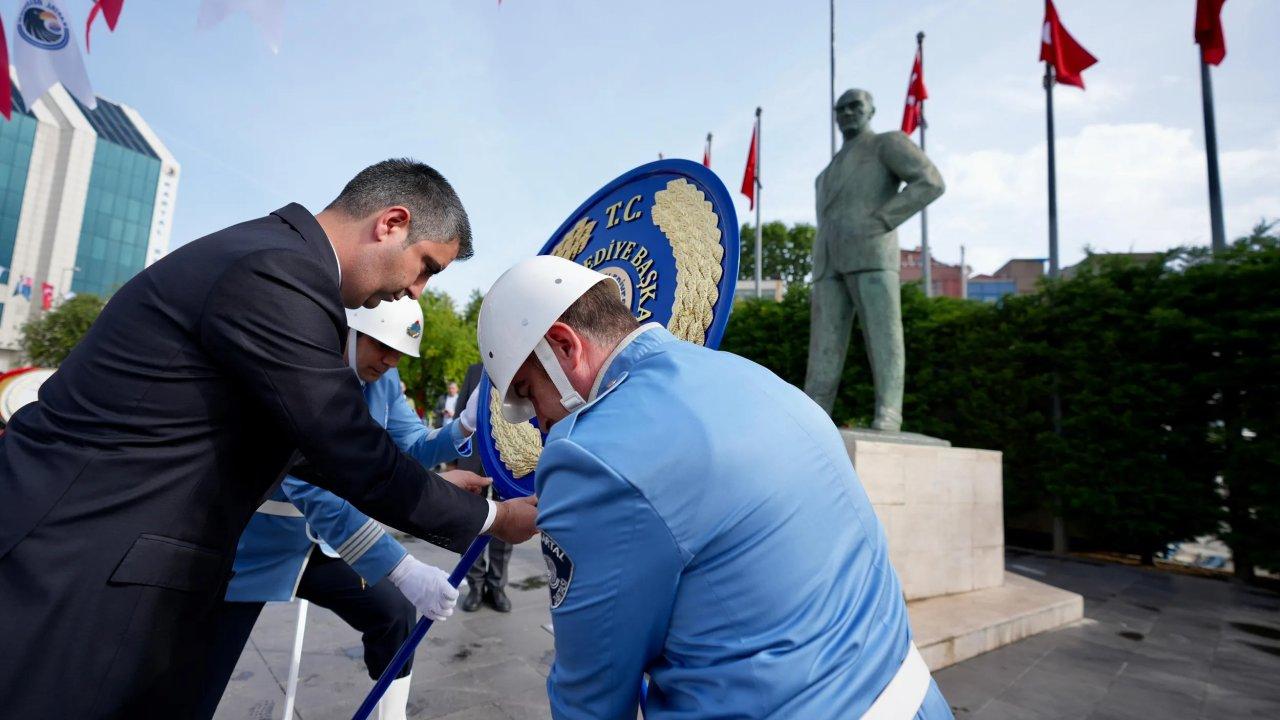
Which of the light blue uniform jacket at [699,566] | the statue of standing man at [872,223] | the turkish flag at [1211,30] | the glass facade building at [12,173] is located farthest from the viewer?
the glass facade building at [12,173]

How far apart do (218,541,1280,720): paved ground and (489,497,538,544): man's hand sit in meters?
1.99

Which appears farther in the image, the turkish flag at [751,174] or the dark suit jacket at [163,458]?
the turkish flag at [751,174]

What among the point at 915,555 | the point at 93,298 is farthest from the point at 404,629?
the point at 93,298

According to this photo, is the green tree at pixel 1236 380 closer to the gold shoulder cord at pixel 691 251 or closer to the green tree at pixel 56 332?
the gold shoulder cord at pixel 691 251

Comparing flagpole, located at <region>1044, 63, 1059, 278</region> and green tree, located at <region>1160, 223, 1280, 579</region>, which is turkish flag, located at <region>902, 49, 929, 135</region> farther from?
green tree, located at <region>1160, 223, 1280, 579</region>

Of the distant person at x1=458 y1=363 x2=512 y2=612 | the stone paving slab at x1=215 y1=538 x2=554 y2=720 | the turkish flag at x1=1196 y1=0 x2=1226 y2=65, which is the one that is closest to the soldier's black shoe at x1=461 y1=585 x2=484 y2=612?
the distant person at x1=458 y1=363 x2=512 y2=612

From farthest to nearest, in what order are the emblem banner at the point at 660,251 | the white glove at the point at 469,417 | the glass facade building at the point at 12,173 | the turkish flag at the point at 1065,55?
the glass facade building at the point at 12,173
the turkish flag at the point at 1065,55
the white glove at the point at 469,417
the emblem banner at the point at 660,251

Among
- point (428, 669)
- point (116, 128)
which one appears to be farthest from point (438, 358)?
point (116, 128)

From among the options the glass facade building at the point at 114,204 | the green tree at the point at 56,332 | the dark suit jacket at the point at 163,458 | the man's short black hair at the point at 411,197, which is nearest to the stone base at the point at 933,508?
the man's short black hair at the point at 411,197

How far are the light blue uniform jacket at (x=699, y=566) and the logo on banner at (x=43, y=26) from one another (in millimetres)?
10608

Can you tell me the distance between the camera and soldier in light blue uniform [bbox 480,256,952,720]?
3.47 ft

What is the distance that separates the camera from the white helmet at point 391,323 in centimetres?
288

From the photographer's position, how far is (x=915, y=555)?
526 centimetres

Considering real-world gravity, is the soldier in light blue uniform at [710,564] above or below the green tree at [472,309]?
below
